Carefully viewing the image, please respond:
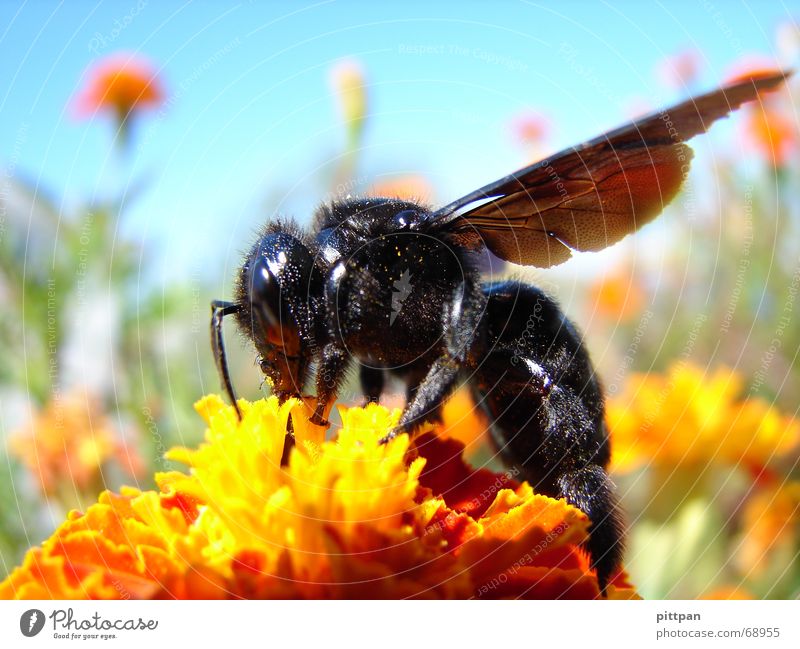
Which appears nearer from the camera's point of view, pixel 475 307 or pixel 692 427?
pixel 475 307

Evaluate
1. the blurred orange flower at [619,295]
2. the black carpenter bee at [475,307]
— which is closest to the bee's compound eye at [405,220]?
the black carpenter bee at [475,307]

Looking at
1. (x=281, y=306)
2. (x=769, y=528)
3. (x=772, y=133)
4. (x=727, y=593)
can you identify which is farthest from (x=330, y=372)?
(x=772, y=133)

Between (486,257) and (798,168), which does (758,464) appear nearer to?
(798,168)

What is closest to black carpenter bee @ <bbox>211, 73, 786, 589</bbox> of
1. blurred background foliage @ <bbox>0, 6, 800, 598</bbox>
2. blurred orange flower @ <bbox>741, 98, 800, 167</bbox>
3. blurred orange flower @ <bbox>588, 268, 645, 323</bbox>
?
blurred background foliage @ <bbox>0, 6, 800, 598</bbox>

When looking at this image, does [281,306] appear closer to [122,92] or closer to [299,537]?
[299,537]

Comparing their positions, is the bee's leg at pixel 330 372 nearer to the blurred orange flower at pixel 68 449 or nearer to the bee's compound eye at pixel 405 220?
the bee's compound eye at pixel 405 220

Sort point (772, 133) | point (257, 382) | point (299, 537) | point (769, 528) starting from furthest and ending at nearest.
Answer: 1. point (772, 133)
2. point (769, 528)
3. point (257, 382)
4. point (299, 537)
